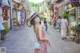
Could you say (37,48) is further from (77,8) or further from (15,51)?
(77,8)

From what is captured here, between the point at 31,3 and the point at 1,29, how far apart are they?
245 feet

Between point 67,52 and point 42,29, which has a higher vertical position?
point 42,29

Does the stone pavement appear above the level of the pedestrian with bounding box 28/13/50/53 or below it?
below

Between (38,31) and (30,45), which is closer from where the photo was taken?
(38,31)

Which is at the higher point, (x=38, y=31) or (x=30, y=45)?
(x=38, y=31)

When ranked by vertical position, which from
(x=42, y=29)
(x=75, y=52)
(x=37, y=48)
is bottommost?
(x=75, y=52)

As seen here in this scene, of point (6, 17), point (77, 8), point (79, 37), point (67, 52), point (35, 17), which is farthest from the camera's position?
point (6, 17)

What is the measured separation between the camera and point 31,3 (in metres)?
90.5

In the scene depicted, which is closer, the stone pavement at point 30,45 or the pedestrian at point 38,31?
the pedestrian at point 38,31

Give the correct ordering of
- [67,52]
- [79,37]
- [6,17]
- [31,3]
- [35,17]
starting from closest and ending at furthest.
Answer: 1. [35,17]
2. [67,52]
3. [79,37]
4. [6,17]
5. [31,3]

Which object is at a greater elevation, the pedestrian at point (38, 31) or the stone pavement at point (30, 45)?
the pedestrian at point (38, 31)

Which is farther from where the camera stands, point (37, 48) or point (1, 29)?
point (1, 29)

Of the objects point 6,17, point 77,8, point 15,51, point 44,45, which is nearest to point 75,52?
point 15,51

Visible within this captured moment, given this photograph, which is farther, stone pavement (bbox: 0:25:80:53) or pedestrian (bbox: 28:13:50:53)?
stone pavement (bbox: 0:25:80:53)
